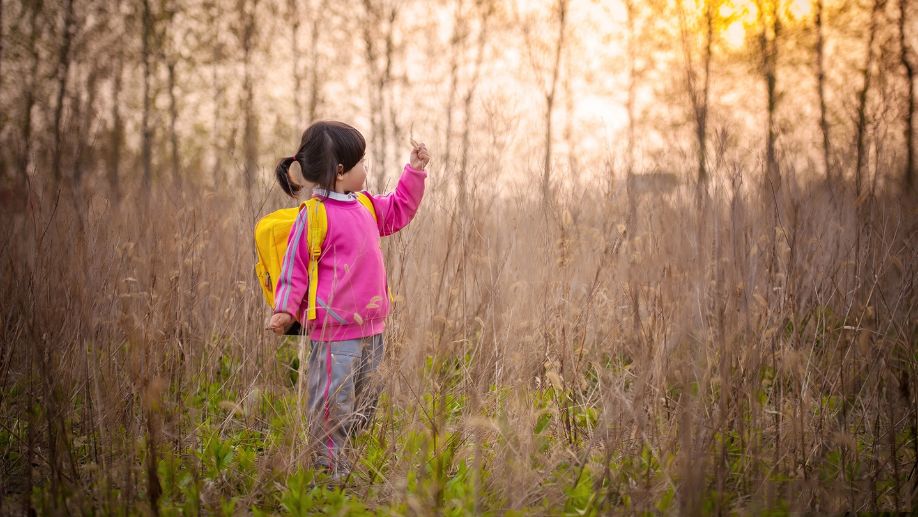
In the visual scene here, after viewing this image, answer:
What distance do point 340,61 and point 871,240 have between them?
1155cm

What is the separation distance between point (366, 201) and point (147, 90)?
38.0 ft

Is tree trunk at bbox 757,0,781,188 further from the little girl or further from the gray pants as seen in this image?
the gray pants

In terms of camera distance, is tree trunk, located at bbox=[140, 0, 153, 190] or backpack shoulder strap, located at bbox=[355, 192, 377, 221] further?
tree trunk, located at bbox=[140, 0, 153, 190]

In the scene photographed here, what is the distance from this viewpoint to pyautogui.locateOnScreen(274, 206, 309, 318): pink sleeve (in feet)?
6.58

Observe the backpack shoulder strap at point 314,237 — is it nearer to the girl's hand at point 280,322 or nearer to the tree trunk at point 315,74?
the girl's hand at point 280,322

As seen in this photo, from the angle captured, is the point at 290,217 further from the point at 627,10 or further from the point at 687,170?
the point at 627,10

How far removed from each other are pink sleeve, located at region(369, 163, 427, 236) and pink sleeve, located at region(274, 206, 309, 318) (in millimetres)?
337

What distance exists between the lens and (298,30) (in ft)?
39.0

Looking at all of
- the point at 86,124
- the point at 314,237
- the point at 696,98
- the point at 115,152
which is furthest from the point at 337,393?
the point at 115,152

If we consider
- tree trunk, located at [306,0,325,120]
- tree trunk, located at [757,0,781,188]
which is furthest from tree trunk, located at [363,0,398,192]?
tree trunk, located at [757,0,781,188]

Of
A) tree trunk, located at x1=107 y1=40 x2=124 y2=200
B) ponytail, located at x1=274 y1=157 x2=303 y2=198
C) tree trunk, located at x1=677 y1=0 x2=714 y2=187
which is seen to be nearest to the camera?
tree trunk, located at x1=677 y1=0 x2=714 y2=187

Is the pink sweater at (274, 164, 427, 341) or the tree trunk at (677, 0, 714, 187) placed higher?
the tree trunk at (677, 0, 714, 187)

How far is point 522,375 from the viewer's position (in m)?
2.34

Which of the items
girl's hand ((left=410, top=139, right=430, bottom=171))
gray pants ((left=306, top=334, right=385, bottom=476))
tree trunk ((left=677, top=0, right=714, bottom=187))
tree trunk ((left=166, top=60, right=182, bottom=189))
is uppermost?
tree trunk ((left=166, top=60, right=182, bottom=189))
